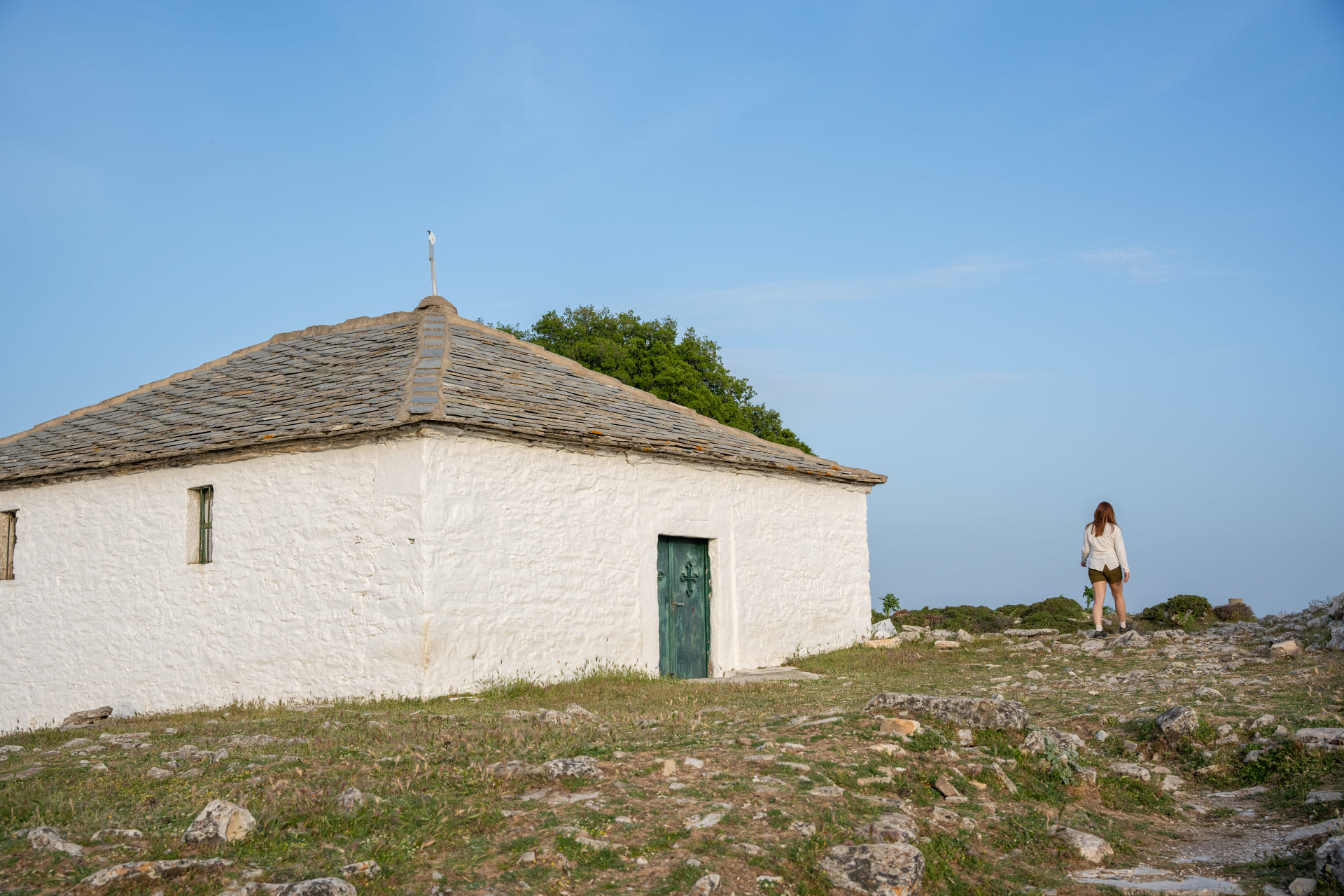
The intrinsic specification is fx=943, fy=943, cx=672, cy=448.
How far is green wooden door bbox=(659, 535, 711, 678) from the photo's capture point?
1316 centimetres

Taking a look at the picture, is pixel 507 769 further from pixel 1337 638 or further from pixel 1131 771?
pixel 1337 638

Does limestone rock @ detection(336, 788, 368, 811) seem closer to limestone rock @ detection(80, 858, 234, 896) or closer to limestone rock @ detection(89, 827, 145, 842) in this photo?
limestone rock @ detection(80, 858, 234, 896)

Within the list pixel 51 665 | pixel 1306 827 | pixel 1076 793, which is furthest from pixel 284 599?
pixel 1306 827

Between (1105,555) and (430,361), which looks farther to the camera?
(1105,555)

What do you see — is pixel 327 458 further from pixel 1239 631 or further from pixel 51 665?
pixel 1239 631

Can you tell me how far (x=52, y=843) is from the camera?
175 inches

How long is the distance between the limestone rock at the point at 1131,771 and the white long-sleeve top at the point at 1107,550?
26.8 ft

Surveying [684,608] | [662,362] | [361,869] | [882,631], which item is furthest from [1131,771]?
[662,362]

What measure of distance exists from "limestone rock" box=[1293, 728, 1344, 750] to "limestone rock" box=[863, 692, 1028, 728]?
5.74 feet

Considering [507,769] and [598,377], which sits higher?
[598,377]

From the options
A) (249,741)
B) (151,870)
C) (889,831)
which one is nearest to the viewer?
(151,870)

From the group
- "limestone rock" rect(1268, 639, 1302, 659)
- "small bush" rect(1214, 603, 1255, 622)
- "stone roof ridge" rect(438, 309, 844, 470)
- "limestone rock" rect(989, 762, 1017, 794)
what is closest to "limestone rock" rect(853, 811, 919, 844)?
"limestone rock" rect(989, 762, 1017, 794)

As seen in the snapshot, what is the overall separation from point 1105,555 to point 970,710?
8479 mm

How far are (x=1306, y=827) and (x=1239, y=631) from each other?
9980mm
